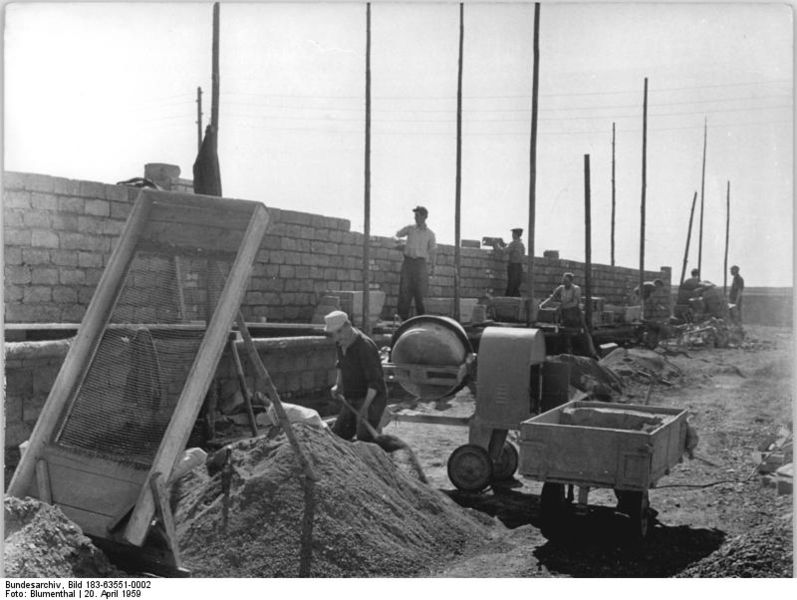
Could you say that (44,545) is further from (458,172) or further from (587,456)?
(458,172)

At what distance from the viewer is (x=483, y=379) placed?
25.8ft

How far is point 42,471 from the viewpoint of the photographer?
4.34 metres

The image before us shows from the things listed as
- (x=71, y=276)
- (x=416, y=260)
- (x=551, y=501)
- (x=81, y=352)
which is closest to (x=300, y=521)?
(x=81, y=352)

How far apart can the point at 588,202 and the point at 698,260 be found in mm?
17725

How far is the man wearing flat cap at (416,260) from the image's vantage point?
47.0 feet

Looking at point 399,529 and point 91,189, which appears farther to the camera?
point 91,189

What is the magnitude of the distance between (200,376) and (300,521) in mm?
1198

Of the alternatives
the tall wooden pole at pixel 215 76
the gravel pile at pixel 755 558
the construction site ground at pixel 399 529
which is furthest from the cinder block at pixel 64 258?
the gravel pile at pixel 755 558

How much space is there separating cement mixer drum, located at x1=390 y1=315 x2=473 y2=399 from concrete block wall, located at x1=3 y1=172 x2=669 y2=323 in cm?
208

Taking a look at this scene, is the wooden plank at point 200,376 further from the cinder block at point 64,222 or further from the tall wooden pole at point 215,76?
the tall wooden pole at point 215,76

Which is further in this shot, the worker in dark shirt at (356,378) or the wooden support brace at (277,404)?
the worker in dark shirt at (356,378)

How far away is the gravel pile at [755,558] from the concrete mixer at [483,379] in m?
2.65

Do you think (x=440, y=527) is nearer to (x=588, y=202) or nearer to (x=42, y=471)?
(x=42, y=471)

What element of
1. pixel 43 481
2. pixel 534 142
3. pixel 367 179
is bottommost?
pixel 43 481
